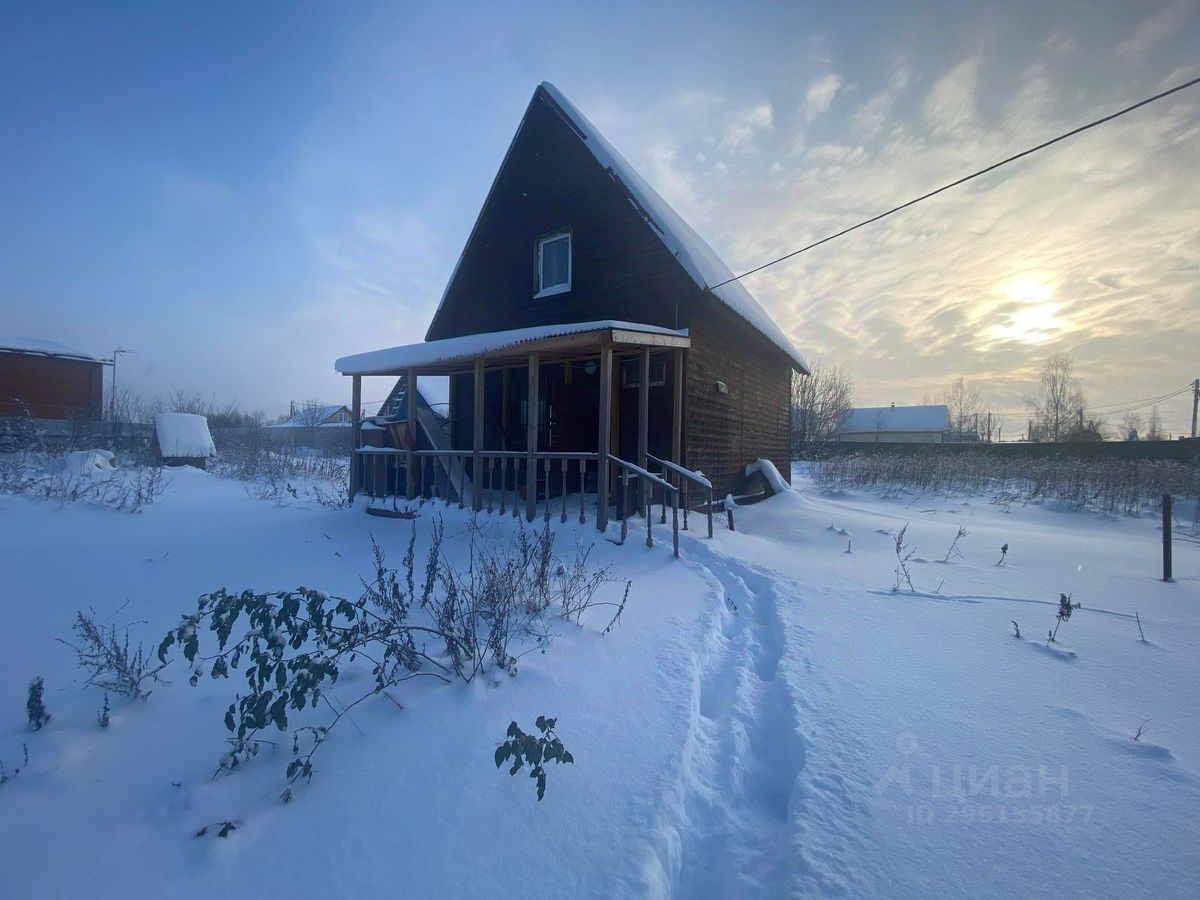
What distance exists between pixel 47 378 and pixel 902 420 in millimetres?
71480

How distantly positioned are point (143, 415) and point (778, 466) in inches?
1150

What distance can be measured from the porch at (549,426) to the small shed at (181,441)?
9.41m

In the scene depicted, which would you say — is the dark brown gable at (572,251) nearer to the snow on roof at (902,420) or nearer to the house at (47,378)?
the house at (47,378)

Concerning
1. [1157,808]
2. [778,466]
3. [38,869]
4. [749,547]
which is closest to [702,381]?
[749,547]

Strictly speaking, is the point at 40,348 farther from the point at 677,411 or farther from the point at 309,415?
the point at 677,411

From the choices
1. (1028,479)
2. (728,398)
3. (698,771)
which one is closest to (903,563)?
(698,771)

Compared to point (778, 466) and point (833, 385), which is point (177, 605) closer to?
point (778, 466)

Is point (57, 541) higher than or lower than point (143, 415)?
lower

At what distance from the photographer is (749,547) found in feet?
20.6

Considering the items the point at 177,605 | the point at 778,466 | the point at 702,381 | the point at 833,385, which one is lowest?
the point at 177,605

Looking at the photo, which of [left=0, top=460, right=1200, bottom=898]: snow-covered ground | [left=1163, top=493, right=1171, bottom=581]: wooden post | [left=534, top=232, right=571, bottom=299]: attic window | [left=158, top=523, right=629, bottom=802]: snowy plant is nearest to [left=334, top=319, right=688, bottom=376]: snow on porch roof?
[left=534, top=232, right=571, bottom=299]: attic window

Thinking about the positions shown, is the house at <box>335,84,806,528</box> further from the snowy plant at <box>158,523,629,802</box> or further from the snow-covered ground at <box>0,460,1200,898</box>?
the snow-covered ground at <box>0,460,1200,898</box>

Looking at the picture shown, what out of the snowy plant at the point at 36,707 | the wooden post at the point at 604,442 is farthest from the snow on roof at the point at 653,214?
the snowy plant at the point at 36,707

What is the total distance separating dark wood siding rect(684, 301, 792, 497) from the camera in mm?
8617
